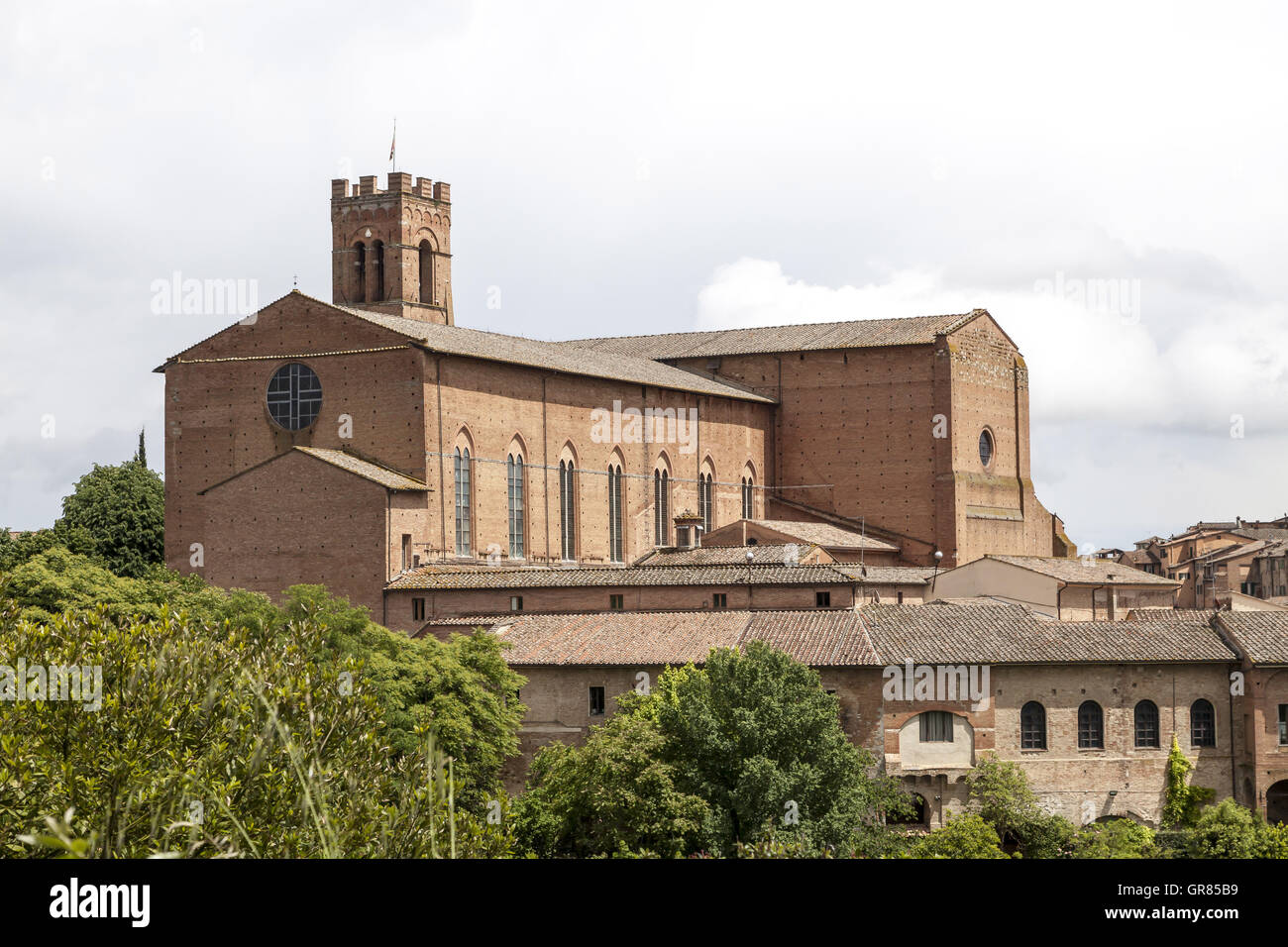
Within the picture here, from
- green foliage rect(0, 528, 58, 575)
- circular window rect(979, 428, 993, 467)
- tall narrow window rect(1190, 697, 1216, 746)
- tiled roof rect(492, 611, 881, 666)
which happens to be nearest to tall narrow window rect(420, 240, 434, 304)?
green foliage rect(0, 528, 58, 575)

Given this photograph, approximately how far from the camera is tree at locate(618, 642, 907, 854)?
3081 centimetres

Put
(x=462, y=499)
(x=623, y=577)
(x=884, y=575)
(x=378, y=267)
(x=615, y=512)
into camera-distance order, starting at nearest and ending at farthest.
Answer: (x=623, y=577) < (x=462, y=499) < (x=884, y=575) < (x=615, y=512) < (x=378, y=267)

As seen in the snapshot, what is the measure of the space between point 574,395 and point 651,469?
17.1 ft

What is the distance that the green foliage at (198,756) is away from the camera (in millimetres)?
14867

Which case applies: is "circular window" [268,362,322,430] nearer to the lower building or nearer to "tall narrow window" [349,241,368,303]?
the lower building

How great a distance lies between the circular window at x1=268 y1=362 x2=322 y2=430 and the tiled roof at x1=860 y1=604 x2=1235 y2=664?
19888 mm

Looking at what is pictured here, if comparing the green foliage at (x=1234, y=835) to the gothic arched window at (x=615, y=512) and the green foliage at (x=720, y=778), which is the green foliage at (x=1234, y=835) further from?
the gothic arched window at (x=615, y=512)

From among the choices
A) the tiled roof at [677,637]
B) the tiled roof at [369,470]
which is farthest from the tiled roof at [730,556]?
the tiled roof at [369,470]

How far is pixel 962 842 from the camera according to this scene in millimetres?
32250

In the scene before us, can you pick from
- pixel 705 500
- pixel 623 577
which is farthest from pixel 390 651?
pixel 705 500

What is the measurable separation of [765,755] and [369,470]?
20.3m

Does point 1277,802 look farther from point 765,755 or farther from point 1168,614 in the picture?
point 765,755

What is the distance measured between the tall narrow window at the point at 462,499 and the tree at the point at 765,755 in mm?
16928

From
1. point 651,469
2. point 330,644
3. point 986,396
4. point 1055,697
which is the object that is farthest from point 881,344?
point 330,644
